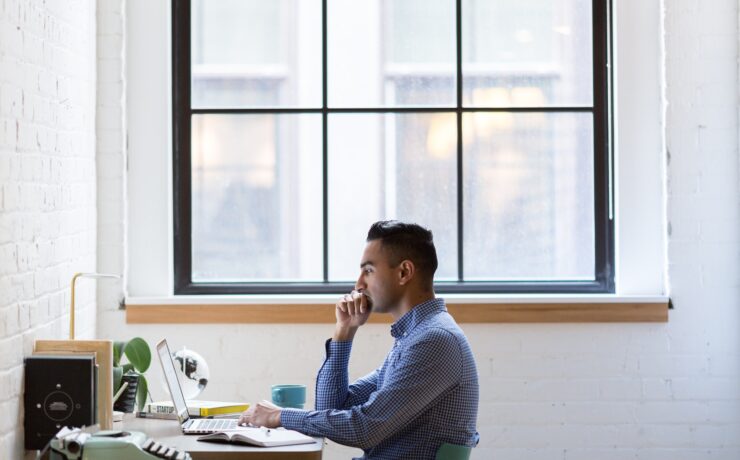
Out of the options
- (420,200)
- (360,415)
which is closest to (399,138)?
(420,200)

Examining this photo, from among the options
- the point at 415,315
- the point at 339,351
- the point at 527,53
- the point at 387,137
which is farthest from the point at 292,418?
the point at 527,53

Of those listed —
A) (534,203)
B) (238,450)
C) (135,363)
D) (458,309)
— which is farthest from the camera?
(534,203)

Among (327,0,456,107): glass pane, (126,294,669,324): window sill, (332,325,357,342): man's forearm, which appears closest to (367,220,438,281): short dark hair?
(332,325,357,342): man's forearm

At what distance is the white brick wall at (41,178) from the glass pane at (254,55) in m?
0.48

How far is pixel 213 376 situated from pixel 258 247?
56 centimetres

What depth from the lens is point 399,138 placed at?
4.71 m

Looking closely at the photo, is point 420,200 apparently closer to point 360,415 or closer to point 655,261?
point 655,261

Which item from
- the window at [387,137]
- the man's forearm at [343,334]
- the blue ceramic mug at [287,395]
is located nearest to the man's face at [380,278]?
the man's forearm at [343,334]

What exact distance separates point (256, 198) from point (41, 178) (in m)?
1.24

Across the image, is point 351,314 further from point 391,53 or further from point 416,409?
point 391,53

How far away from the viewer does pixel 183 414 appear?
3494 millimetres

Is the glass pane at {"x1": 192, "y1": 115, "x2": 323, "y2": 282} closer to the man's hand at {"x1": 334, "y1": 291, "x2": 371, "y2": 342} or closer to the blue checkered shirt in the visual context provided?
the man's hand at {"x1": 334, "y1": 291, "x2": 371, "y2": 342}

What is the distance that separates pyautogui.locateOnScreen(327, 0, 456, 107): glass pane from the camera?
470cm

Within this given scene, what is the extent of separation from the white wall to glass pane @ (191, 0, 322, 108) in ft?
3.10
